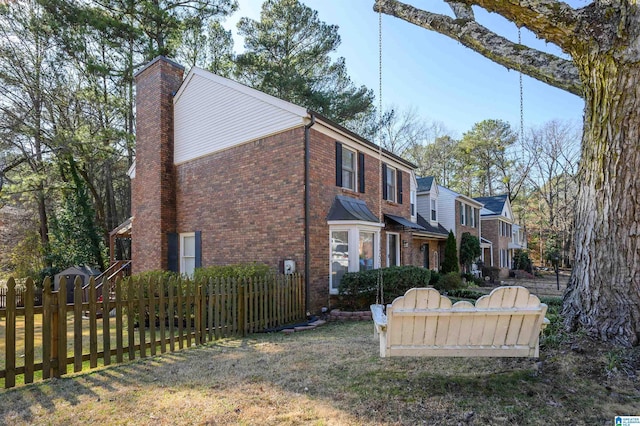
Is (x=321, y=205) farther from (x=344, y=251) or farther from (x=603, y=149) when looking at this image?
(x=603, y=149)

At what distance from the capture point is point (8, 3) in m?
17.8

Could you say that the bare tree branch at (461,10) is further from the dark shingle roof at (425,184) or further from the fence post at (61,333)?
the dark shingle roof at (425,184)

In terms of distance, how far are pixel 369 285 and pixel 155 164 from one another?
28.1 ft

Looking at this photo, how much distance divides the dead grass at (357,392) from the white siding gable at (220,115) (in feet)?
23.7

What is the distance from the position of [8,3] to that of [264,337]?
68.8ft

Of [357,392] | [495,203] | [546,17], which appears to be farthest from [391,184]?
[495,203]

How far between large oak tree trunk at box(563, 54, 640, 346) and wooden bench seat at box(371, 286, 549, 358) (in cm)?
101

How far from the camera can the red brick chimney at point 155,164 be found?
13.0 m

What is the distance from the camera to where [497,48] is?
15.6ft

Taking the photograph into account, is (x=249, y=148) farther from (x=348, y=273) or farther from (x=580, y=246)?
(x=580, y=246)

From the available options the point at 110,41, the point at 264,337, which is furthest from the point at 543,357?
the point at 110,41

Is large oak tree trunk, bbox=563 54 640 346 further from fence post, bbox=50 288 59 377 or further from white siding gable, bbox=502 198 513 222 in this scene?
white siding gable, bbox=502 198 513 222

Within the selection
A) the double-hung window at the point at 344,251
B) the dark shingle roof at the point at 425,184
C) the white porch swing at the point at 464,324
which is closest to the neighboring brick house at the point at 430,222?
the dark shingle roof at the point at 425,184

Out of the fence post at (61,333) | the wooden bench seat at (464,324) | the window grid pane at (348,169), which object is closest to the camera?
the wooden bench seat at (464,324)
